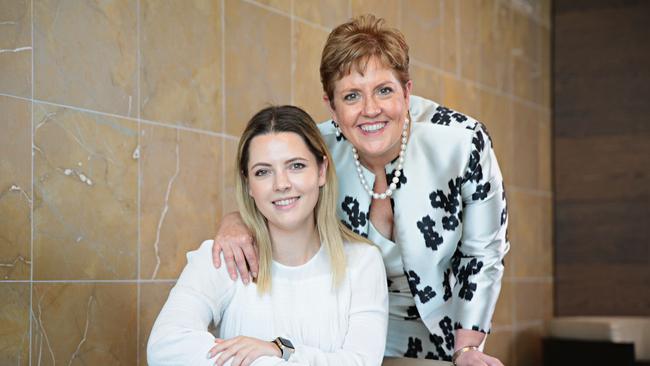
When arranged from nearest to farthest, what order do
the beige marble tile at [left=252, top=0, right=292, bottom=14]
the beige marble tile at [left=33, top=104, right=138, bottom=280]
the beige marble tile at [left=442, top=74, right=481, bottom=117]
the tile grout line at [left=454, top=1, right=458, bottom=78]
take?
the beige marble tile at [left=33, top=104, right=138, bottom=280]
the beige marble tile at [left=252, top=0, right=292, bottom=14]
the beige marble tile at [left=442, top=74, right=481, bottom=117]
the tile grout line at [left=454, top=1, right=458, bottom=78]

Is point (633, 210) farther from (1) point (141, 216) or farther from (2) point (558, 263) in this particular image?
(1) point (141, 216)

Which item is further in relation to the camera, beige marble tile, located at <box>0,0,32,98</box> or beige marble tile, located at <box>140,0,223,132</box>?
beige marble tile, located at <box>140,0,223,132</box>

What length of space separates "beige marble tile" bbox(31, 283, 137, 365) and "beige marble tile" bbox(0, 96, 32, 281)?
104mm

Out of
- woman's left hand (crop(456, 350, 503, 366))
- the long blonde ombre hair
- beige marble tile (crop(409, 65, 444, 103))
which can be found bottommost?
woman's left hand (crop(456, 350, 503, 366))

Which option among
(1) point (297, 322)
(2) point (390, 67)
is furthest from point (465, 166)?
(1) point (297, 322)

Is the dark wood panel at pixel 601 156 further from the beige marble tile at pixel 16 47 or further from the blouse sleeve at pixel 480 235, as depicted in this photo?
the beige marble tile at pixel 16 47

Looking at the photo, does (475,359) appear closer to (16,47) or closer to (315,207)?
(315,207)

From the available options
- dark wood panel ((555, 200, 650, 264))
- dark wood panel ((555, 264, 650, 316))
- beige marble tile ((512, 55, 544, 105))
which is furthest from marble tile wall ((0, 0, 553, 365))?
dark wood panel ((555, 264, 650, 316))

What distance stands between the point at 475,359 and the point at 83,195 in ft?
3.71

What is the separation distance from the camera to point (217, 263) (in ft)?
6.98

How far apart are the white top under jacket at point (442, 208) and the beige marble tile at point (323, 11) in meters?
1.27

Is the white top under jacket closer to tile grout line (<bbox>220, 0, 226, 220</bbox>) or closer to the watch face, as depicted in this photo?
the watch face

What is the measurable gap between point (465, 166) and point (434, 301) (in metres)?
0.37

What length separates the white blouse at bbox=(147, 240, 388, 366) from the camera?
204 centimetres
